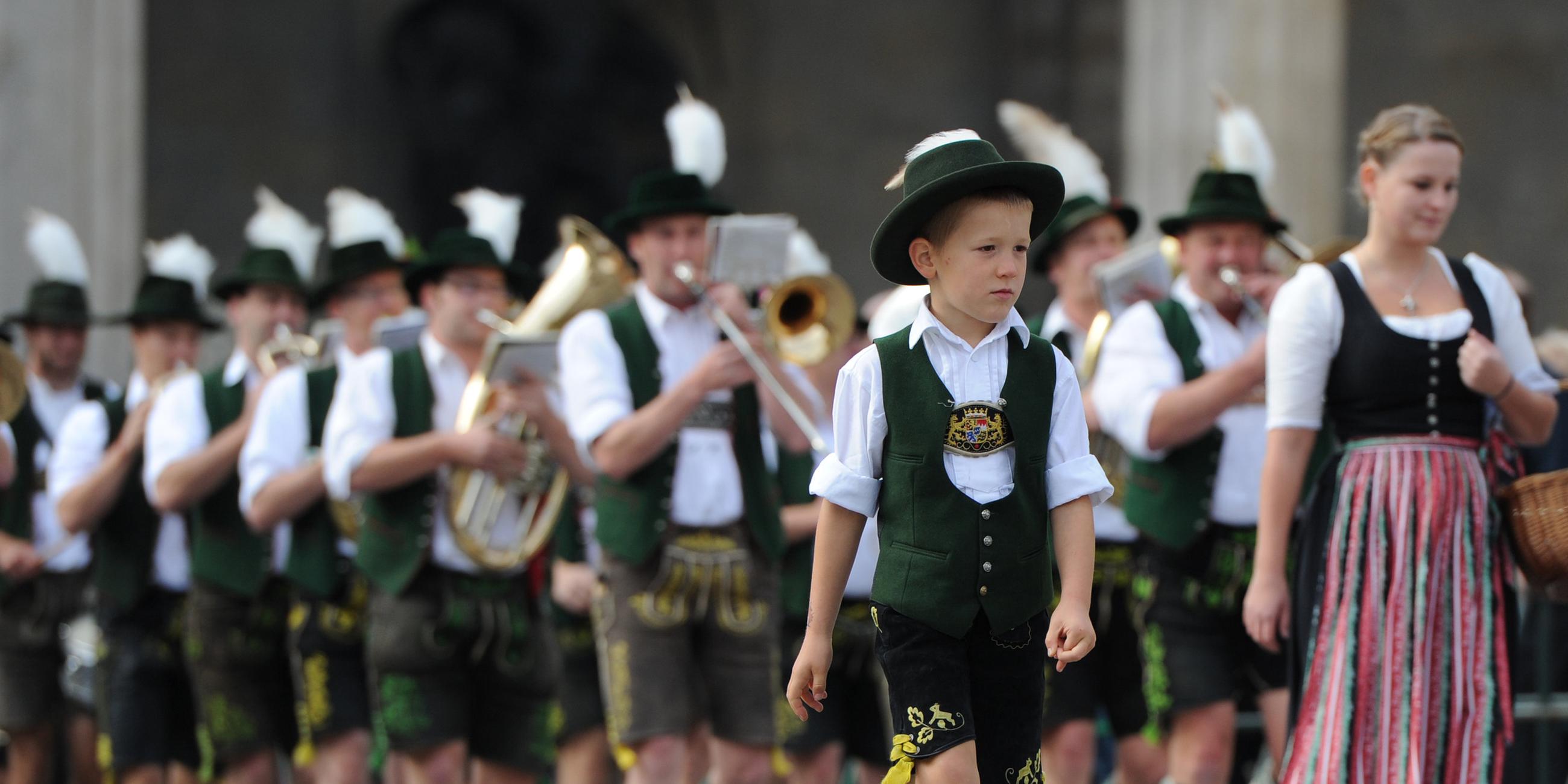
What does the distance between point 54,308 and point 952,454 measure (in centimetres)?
605

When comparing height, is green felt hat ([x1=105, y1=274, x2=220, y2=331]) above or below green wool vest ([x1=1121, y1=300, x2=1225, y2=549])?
above

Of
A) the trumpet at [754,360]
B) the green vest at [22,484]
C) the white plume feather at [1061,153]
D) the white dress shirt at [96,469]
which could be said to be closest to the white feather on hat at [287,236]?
the white dress shirt at [96,469]

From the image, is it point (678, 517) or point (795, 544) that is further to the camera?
point (795, 544)

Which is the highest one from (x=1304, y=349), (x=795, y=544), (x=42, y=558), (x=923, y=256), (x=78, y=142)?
(x=78, y=142)

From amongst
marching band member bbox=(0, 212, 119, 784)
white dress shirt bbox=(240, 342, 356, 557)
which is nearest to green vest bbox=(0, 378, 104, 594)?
marching band member bbox=(0, 212, 119, 784)

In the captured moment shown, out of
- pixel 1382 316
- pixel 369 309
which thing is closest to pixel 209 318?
pixel 369 309

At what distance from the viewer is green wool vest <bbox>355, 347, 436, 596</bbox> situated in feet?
22.5

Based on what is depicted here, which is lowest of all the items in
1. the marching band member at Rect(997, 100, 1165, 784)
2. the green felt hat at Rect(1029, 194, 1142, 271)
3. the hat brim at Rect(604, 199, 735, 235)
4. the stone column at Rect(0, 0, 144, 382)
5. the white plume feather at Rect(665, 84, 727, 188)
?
the marching band member at Rect(997, 100, 1165, 784)

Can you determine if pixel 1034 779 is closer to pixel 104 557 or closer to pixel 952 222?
pixel 952 222

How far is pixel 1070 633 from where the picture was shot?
408cm

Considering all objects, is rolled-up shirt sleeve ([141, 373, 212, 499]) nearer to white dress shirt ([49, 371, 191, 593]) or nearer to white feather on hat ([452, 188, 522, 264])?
white dress shirt ([49, 371, 191, 593])

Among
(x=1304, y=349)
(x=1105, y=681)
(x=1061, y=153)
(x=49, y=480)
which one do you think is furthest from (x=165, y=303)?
(x=1304, y=349)

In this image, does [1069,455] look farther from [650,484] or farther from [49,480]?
[49,480]

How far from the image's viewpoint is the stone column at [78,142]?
11.5m
